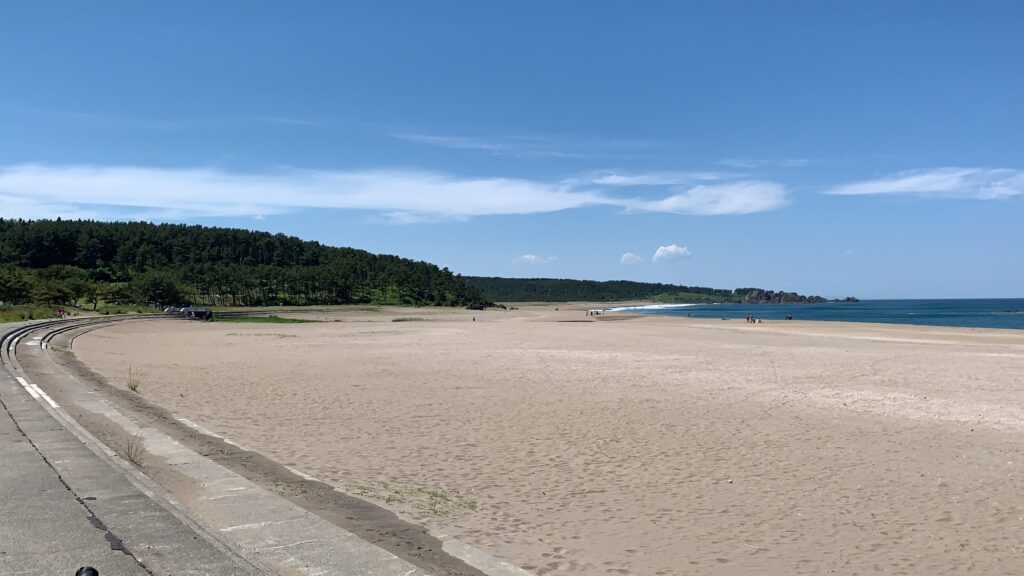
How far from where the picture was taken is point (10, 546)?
5.45 meters

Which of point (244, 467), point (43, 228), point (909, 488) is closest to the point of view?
point (909, 488)

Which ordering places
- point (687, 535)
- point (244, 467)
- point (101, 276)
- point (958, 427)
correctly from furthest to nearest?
point (101, 276), point (958, 427), point (244, 467), point (687, 535)

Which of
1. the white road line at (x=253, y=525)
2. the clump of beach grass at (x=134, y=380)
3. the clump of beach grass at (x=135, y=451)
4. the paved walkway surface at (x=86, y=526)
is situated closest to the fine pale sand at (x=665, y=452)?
the clump of beach grass at (x=134, y=380)

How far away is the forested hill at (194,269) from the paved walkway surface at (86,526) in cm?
10771

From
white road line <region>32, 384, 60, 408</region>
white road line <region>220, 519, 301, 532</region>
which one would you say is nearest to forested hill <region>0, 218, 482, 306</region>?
white road line <region>32, 384, 60, 408</region>

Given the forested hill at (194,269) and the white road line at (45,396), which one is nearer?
the white road line at (45,396)

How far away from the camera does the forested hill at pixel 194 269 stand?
126375mm

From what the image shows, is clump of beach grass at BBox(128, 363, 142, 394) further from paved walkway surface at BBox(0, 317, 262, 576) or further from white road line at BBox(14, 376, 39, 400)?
paved walkway surface at BBox(0, 317, 262, 576)

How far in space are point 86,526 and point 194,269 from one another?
156m

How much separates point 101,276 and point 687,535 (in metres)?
169

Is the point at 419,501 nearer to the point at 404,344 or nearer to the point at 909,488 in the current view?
the point at 909,488

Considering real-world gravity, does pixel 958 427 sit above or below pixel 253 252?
below

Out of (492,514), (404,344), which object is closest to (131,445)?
(492,514)

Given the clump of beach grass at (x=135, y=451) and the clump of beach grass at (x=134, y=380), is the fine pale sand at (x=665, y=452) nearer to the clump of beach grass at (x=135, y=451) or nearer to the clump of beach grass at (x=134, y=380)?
the clump of beach grass at (x=134, y=380)
